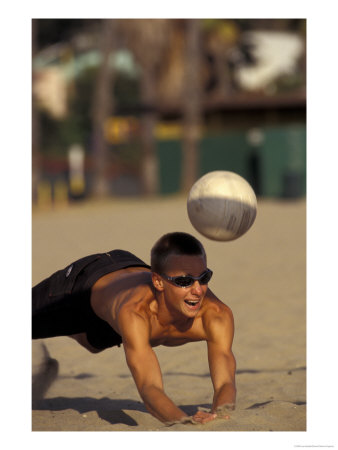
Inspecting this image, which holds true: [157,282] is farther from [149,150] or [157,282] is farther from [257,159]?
[149,150]

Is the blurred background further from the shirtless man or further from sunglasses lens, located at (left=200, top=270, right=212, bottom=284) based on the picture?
sunglasses lens, located at (left=200, top=270, right=212, bottom=284)

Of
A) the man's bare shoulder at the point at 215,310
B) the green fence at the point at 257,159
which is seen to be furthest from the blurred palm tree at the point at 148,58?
the man's bare shoulder at the point at 215,310

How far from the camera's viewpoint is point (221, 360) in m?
5.76

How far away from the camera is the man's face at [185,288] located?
5484 millimetres

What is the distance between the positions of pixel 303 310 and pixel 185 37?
2657 cm

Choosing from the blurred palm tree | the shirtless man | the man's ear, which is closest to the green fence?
the blurred palm tree

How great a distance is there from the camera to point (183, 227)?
2073 cm

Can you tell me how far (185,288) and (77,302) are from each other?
1427mm

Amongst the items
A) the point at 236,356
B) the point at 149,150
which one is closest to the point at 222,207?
the point at 236,356

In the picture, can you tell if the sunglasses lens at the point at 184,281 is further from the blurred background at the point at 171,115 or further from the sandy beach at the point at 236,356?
the blurred background at the point at 171,115

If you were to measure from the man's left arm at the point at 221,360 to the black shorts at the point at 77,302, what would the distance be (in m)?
1.10

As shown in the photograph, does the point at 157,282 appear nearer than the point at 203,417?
No

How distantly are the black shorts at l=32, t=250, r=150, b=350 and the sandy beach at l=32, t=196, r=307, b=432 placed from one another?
653 millimetres

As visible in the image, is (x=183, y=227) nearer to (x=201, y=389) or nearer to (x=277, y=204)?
(x=277, y=204)
